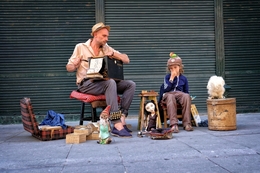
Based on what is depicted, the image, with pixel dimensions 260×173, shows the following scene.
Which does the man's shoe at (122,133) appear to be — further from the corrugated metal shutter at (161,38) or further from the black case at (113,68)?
the corrugated metal shutter at (161,38)

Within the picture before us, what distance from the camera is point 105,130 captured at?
→ 12.2 ft

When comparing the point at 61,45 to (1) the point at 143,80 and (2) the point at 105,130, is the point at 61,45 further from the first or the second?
(2) the point at 105,130

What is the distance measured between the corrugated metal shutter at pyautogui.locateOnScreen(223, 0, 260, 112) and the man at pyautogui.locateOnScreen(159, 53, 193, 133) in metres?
3.08

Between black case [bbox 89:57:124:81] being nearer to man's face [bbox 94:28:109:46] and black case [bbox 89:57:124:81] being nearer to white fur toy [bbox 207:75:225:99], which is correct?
man's face [bbox 94:28:109:46]

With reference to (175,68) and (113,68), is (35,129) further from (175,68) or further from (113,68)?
(175,68)

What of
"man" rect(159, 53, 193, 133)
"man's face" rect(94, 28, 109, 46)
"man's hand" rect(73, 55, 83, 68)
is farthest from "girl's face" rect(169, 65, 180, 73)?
"man's hand" rect(73, 55, 83, 68)

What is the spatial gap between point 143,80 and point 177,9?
214cm

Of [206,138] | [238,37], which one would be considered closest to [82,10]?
[238,37]

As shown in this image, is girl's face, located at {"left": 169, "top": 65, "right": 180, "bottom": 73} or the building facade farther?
the building facade

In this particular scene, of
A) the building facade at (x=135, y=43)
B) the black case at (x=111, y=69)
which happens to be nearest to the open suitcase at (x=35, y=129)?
the black case at (x=111, y=69)

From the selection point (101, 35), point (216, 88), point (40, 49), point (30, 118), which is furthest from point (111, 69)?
point (40, 49)

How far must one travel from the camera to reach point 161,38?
7.42 meters

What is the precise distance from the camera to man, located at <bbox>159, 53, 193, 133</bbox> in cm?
472

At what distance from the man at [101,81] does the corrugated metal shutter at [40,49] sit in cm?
244
